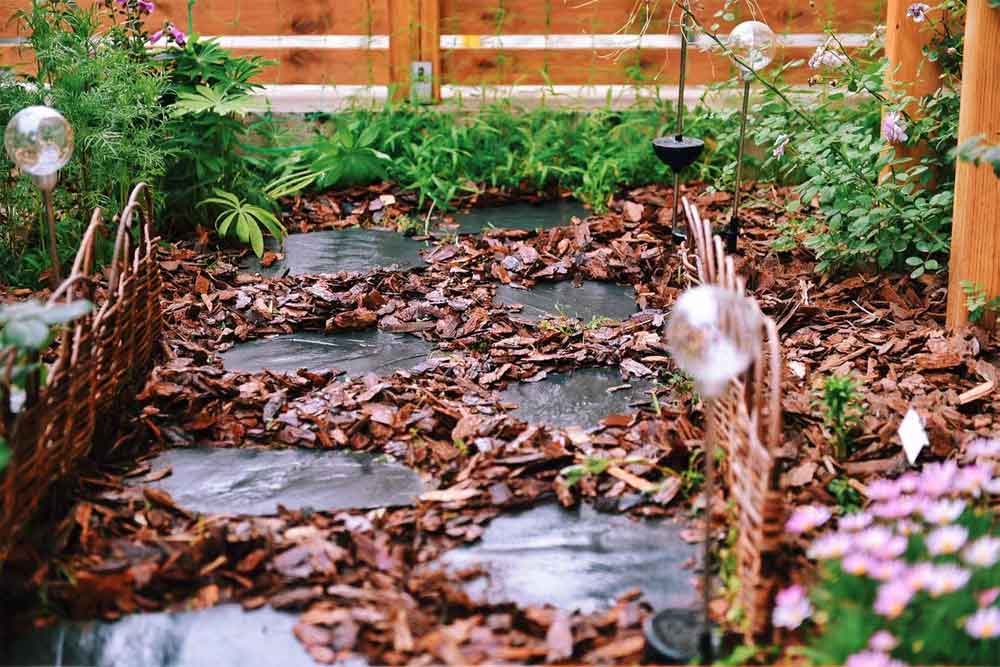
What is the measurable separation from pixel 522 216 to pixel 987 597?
358cm

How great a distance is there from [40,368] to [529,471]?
1306mm

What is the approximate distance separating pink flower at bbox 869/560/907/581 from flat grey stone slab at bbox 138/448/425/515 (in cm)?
123

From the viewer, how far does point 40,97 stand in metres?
4.57

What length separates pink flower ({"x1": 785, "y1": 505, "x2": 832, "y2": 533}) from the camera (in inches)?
105

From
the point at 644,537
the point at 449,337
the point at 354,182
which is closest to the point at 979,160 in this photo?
the point at 644,537

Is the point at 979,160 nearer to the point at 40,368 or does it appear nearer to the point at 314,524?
the point at 314,524

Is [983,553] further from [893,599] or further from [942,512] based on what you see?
[893,599]

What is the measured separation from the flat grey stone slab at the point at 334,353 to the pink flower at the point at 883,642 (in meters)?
2.06

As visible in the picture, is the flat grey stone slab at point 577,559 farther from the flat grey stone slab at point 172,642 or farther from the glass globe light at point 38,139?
the glass globe light at point 38,139

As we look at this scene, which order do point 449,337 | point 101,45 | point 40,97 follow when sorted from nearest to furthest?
point 449,337
point 40,97
point 101,45

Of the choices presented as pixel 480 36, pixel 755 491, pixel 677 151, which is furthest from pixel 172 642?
pixel 480 36

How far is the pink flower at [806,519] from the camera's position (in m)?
2.67

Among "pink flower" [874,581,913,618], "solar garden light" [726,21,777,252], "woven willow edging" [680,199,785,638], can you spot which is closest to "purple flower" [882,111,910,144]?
"solar garden light" [726,21,777,252]

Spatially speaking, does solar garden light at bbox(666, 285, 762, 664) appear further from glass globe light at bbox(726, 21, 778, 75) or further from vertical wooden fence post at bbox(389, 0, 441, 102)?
vertical wooden fence post at bbox(389, 0, 441, 102)
